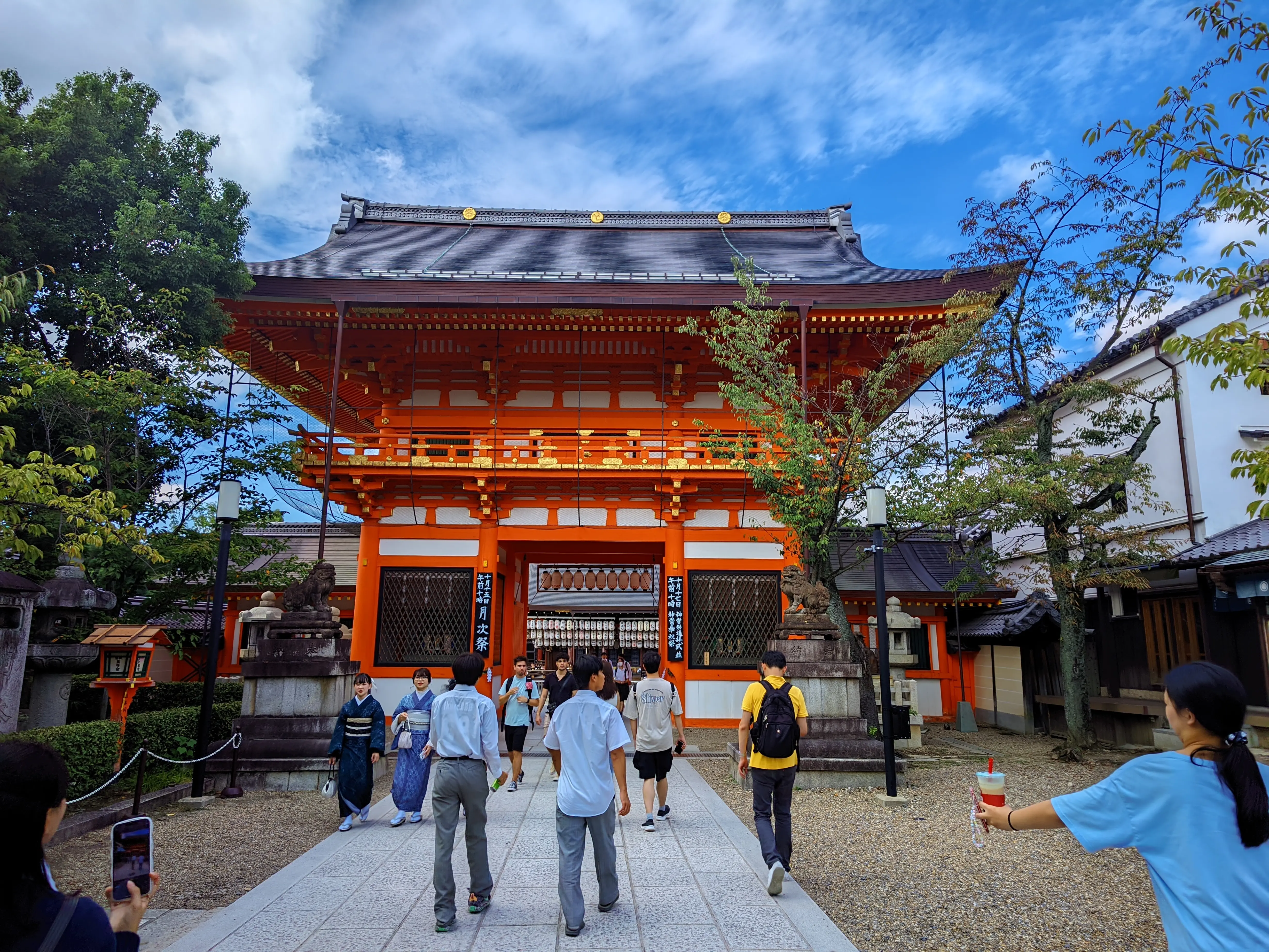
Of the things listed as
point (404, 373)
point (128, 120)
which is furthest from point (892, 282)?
point (128, 120)

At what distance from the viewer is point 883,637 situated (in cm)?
912

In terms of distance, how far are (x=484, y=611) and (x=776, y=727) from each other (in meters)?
10.0

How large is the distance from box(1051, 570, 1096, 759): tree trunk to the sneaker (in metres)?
8.66

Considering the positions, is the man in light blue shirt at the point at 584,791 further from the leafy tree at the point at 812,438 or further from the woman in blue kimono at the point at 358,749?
the leafy tree at the point at 812,438

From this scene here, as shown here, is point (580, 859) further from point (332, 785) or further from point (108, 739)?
point (108, 739)

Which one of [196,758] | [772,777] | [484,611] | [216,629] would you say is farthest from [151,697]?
[772,777]

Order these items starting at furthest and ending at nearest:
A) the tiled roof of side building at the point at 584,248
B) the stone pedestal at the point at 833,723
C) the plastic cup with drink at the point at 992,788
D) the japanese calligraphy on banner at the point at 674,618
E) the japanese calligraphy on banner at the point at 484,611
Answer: the tiled roof of side building at the point at 584,248
the japanese calligraphy on banner at the point at 674,618
the japanese calligraphy on banner at the point at 484,611
the stone pedestal at the point at 833,723
the plastic cup with drink at the point at 992,788

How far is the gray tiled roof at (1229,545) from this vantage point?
1095 cm

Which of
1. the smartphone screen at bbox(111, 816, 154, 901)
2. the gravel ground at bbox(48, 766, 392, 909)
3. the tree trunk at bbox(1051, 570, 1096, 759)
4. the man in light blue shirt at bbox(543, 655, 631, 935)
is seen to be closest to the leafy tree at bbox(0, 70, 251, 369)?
the gravel ground at bbox(48, 766, 392, 909)

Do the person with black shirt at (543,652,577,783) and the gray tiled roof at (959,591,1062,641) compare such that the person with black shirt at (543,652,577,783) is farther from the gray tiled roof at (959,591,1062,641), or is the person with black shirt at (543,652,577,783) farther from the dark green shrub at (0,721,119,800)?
the gray tiled roof at (959,591,1062,641)

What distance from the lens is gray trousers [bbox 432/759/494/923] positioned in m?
4.68

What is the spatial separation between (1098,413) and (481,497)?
11374 millimetres

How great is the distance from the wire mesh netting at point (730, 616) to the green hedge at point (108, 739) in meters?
8.28

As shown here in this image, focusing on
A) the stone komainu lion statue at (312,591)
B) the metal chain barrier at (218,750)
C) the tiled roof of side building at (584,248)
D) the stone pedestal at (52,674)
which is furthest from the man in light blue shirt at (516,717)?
the tiled roof of side building at (584,248)
